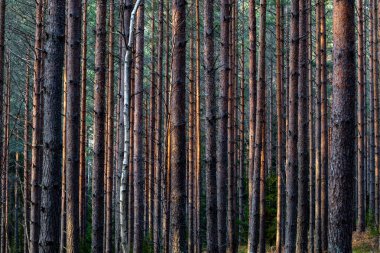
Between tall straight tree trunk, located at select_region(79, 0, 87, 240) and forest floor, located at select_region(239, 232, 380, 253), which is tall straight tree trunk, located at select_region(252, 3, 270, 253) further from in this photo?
tall straight tree trunk, located at select_region(79, 0, 87, 240)

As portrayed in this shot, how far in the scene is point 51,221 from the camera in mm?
6809

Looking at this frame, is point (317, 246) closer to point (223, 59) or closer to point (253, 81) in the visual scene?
point (253, 81)

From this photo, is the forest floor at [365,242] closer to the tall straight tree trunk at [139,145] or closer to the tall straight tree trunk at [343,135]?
the tall straight tree trunk at [139,145]

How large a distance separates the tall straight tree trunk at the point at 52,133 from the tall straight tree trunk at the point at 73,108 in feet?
5.68

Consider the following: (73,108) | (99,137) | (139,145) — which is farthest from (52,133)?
(139,145)

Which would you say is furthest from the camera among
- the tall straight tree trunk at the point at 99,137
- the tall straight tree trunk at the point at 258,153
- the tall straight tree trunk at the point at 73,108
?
the tall straight tree trunk at the point at 258,153

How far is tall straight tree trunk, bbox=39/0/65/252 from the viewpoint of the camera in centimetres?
681

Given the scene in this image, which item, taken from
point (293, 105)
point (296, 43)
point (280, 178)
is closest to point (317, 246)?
point (280, 178)

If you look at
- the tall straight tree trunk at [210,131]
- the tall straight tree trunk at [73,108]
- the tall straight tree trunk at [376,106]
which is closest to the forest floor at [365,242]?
the tall straight tree trunk at [376,106]

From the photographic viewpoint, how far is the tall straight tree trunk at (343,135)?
6.18 meters

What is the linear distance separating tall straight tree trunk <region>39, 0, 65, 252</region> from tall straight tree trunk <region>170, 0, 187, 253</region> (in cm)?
158

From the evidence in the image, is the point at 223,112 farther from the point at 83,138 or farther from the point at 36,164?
the point at 83,138

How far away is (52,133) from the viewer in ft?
22.5

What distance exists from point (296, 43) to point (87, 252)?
8.92 meters
